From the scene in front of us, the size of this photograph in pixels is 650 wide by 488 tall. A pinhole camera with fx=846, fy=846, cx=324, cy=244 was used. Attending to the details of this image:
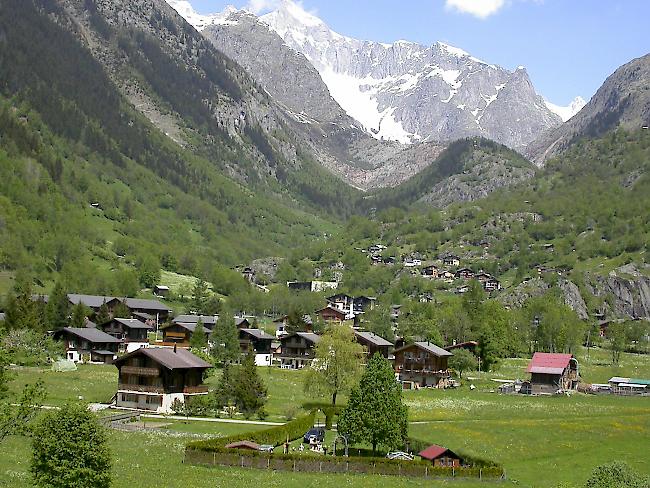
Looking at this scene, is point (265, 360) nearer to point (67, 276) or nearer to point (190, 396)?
point (190, 396)

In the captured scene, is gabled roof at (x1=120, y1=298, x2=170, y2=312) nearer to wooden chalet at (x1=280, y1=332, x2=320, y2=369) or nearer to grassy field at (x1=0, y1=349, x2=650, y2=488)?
wooden chalet at (x1=280, y1=332, x2=320, y2=369)

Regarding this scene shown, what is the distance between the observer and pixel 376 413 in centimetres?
6225

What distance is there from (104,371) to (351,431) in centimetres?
5033

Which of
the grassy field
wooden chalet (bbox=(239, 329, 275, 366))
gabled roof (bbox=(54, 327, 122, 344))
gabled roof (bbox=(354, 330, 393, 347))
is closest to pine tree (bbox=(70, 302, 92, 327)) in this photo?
gabled roof (bbox=(54, 327, 122, 344))

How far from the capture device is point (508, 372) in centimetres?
13238

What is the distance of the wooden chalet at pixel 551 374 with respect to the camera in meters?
111

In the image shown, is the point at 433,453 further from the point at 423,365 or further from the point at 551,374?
the point at 423,365

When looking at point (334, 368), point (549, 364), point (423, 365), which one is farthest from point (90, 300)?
point (549, 364)

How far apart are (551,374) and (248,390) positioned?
50170 mm

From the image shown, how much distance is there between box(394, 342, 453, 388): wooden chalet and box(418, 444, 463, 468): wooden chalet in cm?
6072

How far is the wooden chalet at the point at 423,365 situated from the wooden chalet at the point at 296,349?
17.7m

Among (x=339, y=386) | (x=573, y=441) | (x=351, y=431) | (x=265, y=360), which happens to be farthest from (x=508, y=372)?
(x=351, y=431)

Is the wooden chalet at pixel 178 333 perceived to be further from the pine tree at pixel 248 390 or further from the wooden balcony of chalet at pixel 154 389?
the pine tree at pixel 248 390

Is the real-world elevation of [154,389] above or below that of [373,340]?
below
